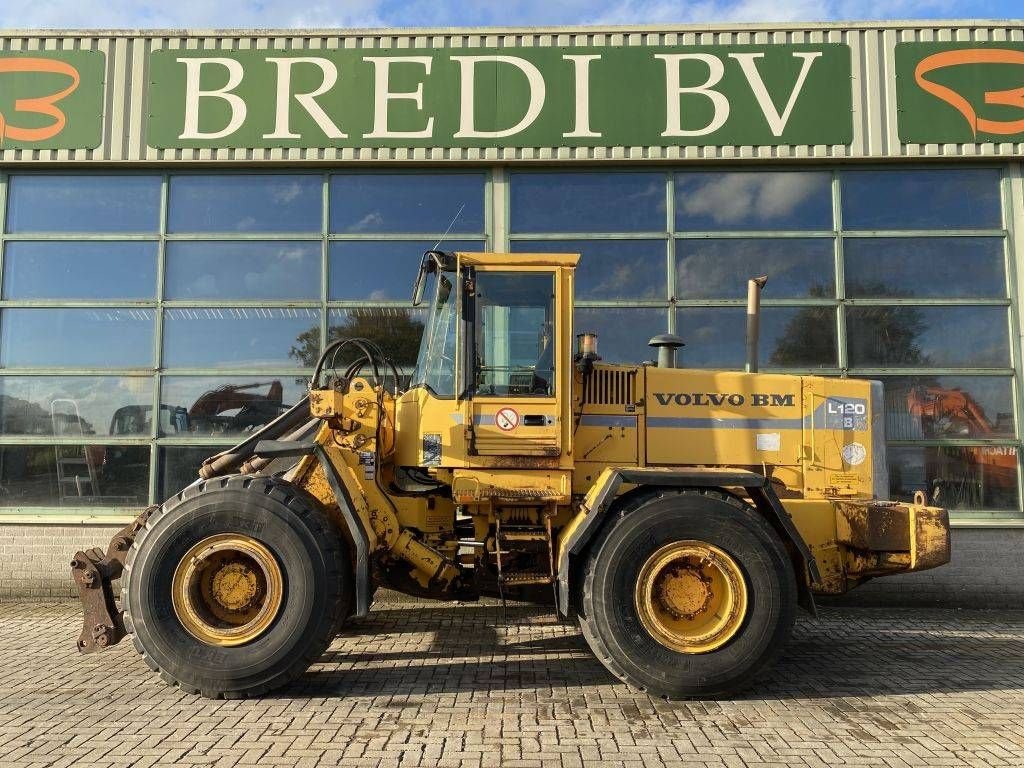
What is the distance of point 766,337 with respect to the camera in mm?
8039

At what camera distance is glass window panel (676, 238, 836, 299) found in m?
8.05

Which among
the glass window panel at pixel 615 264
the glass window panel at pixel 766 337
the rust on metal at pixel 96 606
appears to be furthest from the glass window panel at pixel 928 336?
the rust on metal at pixel 96 606

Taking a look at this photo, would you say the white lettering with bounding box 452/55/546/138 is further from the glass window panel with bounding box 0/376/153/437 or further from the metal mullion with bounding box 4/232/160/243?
the glass window panel with bounding box 0/376/153/437

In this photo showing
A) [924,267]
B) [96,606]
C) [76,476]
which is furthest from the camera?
[924,267]

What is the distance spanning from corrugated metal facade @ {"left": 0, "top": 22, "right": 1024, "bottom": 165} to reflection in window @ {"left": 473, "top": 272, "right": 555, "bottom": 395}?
139 inches

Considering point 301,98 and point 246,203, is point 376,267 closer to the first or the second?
point 246,203

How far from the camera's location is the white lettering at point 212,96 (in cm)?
811

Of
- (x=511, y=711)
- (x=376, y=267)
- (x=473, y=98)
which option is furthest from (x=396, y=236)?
(x=511, y=711)

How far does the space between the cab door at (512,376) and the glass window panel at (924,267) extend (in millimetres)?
4717

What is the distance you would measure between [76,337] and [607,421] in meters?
6.44

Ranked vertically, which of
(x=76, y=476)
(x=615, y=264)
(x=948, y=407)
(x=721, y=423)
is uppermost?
(x=615, y=264)

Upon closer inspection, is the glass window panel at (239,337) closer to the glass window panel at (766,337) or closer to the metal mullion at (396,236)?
the metal mullion at (396,236)

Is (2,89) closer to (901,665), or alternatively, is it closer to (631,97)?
(631,97)

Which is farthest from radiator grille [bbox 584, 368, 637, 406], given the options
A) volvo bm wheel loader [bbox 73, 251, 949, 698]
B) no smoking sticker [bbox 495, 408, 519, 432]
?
no smoking sticker [bbox 495, 408, 519, 432]
